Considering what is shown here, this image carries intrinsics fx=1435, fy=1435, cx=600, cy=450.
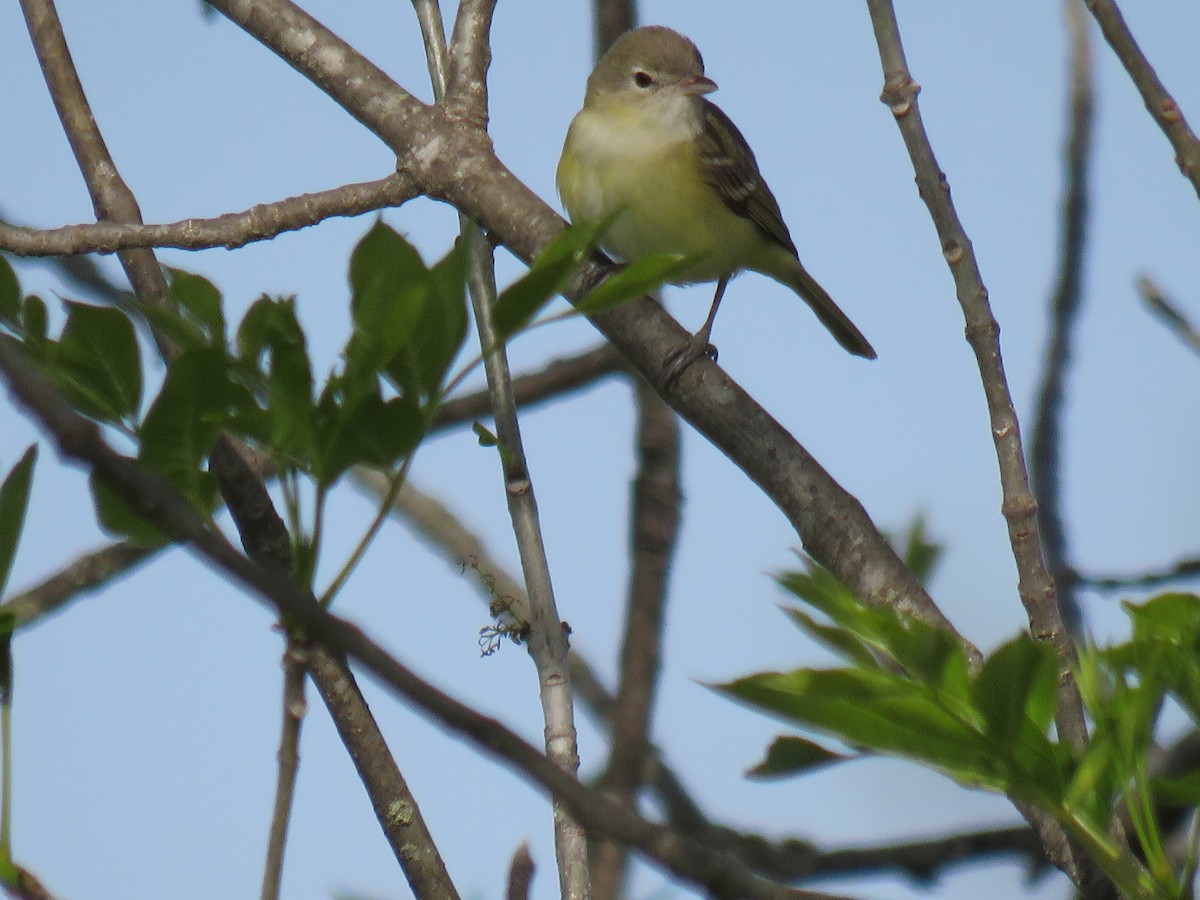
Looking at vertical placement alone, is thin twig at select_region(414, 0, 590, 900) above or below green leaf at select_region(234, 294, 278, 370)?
above

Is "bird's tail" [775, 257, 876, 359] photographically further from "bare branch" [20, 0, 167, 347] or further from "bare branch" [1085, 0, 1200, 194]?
"bare branch" [1085, 0, 1200, 194]

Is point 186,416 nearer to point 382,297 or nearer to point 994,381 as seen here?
point 382,297

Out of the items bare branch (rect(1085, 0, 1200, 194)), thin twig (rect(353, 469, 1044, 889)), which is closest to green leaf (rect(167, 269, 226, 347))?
bare branch (rect(1085, 0, 1200, 194))

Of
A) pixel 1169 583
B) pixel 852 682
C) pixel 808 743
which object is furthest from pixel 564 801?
pixel 1169 583

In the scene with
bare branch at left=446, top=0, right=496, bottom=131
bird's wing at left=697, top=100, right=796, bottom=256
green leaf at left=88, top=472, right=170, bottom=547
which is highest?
bird's wing at left=697, top=100, right=796, bottom=256

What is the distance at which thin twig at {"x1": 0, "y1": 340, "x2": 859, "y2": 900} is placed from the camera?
0.78 m

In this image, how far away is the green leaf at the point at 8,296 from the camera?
5.02 feet

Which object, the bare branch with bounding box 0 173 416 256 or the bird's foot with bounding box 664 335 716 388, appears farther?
the bird's foot with bounding box 664 335 716 388

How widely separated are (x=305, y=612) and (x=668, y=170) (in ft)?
18.7

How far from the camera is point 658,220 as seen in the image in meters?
6.21

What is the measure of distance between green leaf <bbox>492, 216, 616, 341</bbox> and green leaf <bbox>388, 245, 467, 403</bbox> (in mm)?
45

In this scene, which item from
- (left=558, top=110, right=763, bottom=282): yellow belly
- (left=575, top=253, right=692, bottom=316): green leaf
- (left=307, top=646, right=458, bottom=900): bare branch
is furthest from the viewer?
(left=558, top=110, right=763, bottom=282): yellow belly

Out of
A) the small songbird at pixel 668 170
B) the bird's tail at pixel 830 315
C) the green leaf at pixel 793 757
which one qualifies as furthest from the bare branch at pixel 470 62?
the bird's tail at pixel 830 315

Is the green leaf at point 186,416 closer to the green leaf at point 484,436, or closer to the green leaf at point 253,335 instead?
the green leaf at point 253,335
